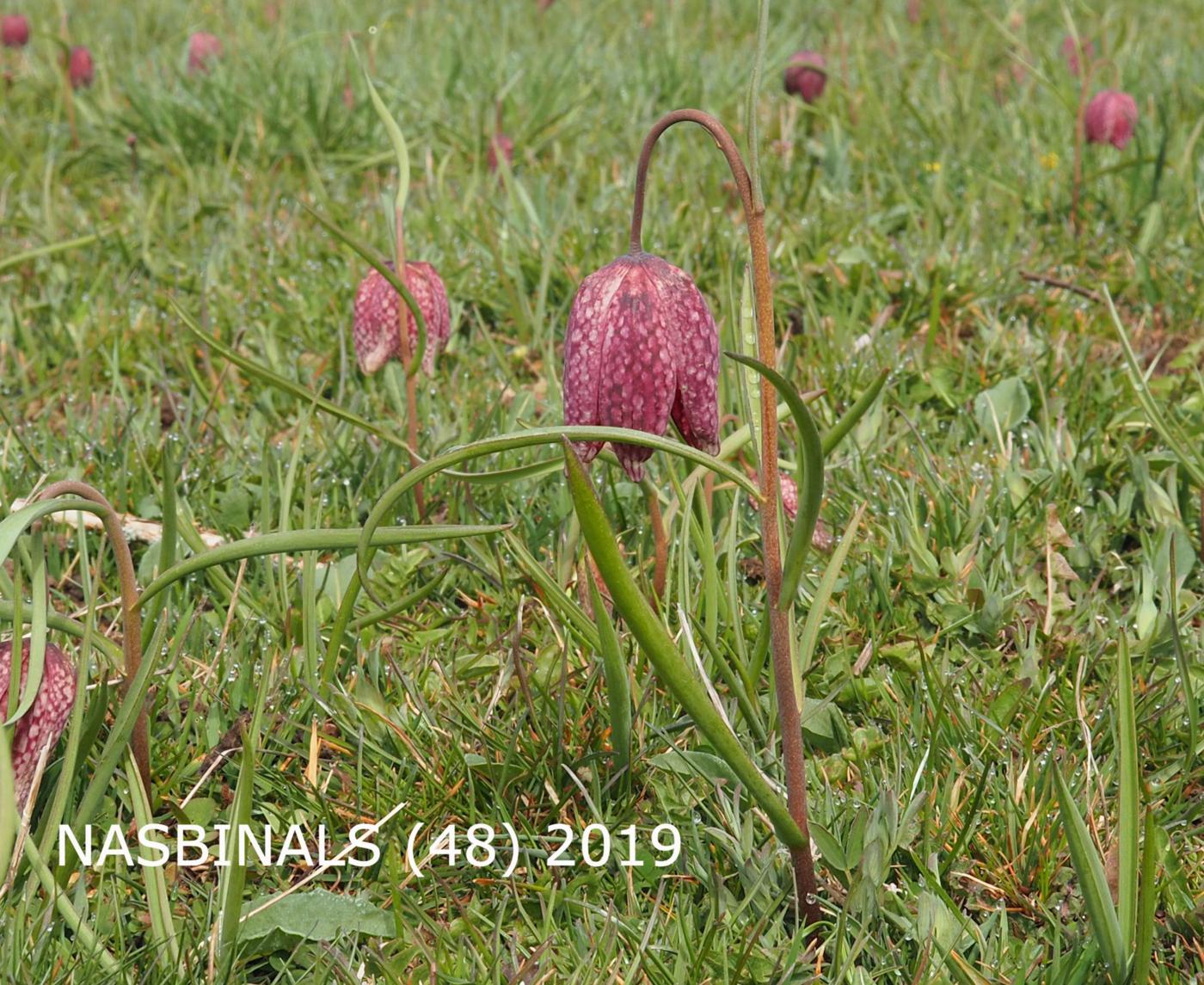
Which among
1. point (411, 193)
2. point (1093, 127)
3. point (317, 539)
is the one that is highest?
point (317, 539)

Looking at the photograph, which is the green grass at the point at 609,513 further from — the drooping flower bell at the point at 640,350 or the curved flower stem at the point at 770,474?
the drooping flower bell at the point at 640,350

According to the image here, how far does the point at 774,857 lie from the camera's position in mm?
1134

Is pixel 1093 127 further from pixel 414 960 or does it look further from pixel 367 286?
pixel 414 960

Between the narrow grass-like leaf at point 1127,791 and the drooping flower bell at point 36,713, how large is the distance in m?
0.79

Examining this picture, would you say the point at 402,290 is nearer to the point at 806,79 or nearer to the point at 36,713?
the point at 36,713

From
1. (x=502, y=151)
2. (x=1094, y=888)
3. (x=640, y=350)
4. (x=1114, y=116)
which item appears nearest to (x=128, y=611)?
(x=640, y=350)

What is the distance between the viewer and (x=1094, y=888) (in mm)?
956

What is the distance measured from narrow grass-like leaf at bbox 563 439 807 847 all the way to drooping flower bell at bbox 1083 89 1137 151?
1.81 metres

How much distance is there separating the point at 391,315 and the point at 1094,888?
1011 mm

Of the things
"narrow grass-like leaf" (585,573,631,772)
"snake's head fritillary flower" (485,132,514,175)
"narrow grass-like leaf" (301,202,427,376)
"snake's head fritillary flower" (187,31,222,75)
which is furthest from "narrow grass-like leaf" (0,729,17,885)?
"snake's head fritillary flower" (187,31,222,75)

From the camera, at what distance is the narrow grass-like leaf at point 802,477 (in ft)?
2.94

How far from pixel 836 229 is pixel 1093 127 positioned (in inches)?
20.6

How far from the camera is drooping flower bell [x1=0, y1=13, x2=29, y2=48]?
3.23m

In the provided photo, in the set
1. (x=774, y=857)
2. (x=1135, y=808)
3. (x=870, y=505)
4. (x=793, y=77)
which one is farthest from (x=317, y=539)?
(x=793, y=77)
